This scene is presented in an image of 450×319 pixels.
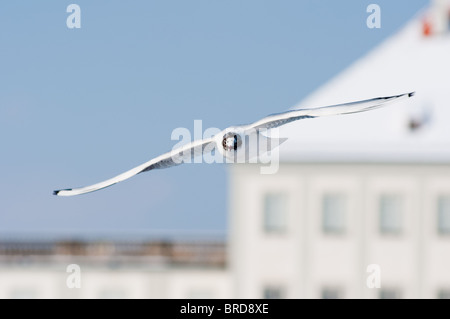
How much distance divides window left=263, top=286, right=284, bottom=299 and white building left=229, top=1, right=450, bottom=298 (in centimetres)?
4

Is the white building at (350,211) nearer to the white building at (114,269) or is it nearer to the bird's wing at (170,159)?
the white building at (114,269)

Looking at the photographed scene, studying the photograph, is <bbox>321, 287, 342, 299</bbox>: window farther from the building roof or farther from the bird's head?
the bird's head

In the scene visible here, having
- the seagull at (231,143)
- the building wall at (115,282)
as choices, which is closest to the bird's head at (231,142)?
the seagull at (231,143)

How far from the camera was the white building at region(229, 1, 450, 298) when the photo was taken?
48656 mm

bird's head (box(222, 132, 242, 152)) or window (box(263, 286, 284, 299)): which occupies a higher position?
bird's head (box(222, 132, 242, 152))

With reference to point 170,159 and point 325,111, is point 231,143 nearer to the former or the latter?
point 170,159

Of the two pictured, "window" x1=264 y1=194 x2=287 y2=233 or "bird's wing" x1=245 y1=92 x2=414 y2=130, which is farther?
"window" x1=264 y1=194 x2=287 y2=233

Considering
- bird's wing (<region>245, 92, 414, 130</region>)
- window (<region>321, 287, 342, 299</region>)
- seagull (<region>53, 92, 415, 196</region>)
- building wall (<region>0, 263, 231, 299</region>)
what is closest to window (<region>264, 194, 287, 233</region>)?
building wall (<region>0, 263, 231, 299</region>)

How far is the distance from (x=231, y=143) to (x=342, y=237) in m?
30.6

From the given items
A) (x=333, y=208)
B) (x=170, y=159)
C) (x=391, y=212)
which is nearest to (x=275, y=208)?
(x=333, y=208)

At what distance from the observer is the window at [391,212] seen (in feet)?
160

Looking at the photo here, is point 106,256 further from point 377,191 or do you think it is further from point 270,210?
point 377,191

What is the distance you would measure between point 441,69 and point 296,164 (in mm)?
7612

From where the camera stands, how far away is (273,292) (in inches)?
1932
